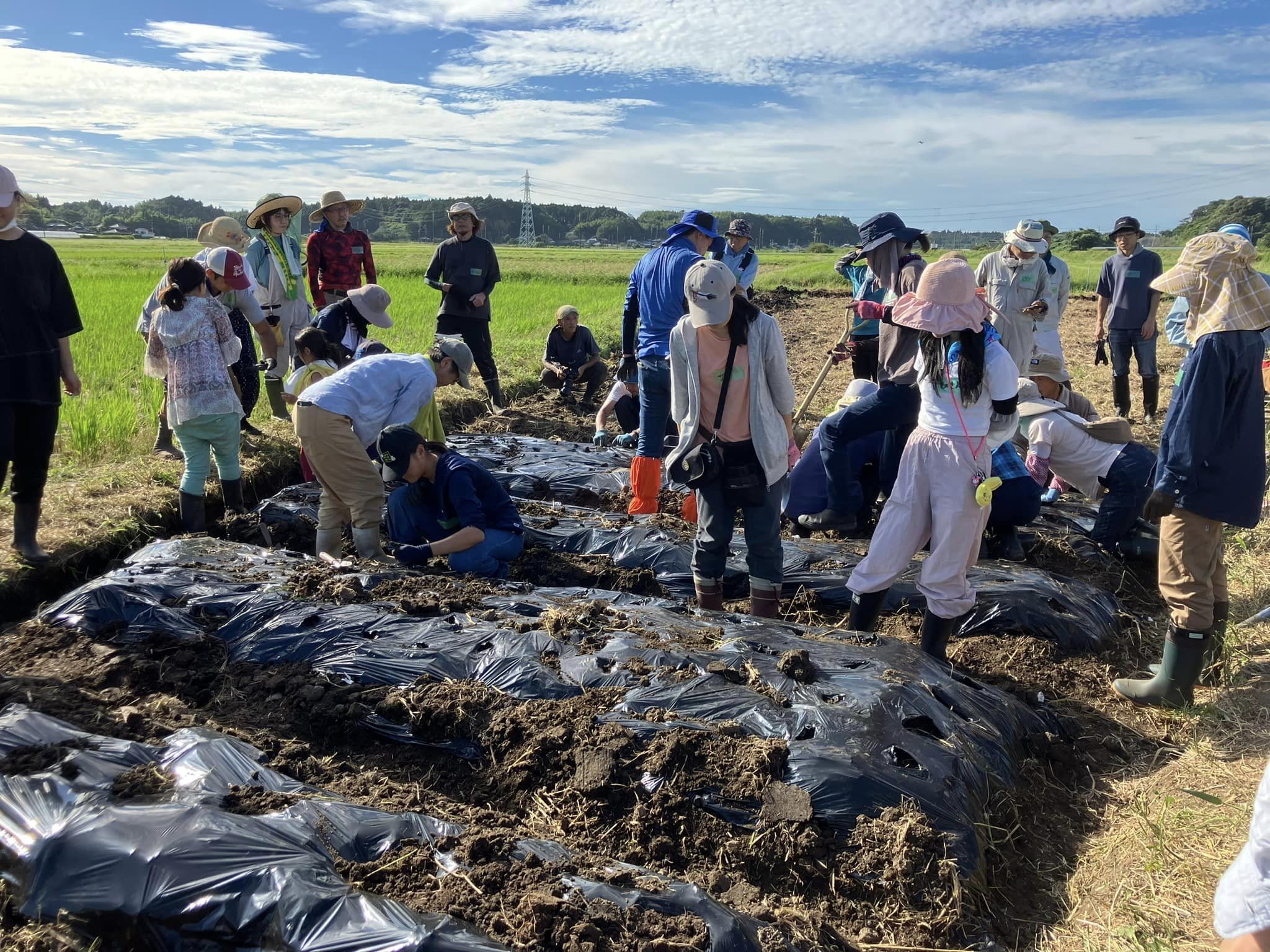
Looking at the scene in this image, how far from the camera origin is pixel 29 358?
4.08 metres

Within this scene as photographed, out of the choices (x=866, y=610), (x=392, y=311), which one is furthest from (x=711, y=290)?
(x=392, y=311)

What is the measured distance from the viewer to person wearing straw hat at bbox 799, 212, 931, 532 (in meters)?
4.27

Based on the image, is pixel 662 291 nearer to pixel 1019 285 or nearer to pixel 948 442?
pixel 948 442

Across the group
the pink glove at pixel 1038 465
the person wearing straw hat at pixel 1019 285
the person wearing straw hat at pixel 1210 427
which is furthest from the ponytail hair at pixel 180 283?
the person wearing straw hat at pixel 1019 285

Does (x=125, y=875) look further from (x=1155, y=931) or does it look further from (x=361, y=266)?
(x=361, y=266)

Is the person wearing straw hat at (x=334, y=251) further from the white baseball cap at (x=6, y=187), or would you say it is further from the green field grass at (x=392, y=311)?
the white baseball cap at (x=6, y=187)

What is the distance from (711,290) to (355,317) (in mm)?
2904

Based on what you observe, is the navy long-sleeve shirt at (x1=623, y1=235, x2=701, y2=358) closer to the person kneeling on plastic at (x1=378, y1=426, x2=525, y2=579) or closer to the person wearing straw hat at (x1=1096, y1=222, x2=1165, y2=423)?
the person kneeling on plastic at (x1=378, y1=426, x2=525, y2=579)

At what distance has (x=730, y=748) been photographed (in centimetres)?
249

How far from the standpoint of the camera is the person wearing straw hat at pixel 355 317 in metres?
5.06

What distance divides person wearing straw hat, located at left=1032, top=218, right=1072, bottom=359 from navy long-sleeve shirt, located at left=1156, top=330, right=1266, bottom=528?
341 centimetres

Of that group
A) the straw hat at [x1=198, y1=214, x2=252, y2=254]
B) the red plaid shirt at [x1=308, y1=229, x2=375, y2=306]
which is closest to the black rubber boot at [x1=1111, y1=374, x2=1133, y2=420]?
the red plaid shirt at [x1=308, y1=229, x2=375, y2=306]

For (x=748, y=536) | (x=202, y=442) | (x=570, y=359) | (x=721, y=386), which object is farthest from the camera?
(x=570, y=359)

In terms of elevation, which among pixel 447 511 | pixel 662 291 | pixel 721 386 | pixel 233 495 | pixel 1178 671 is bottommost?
pixel 1178 671
